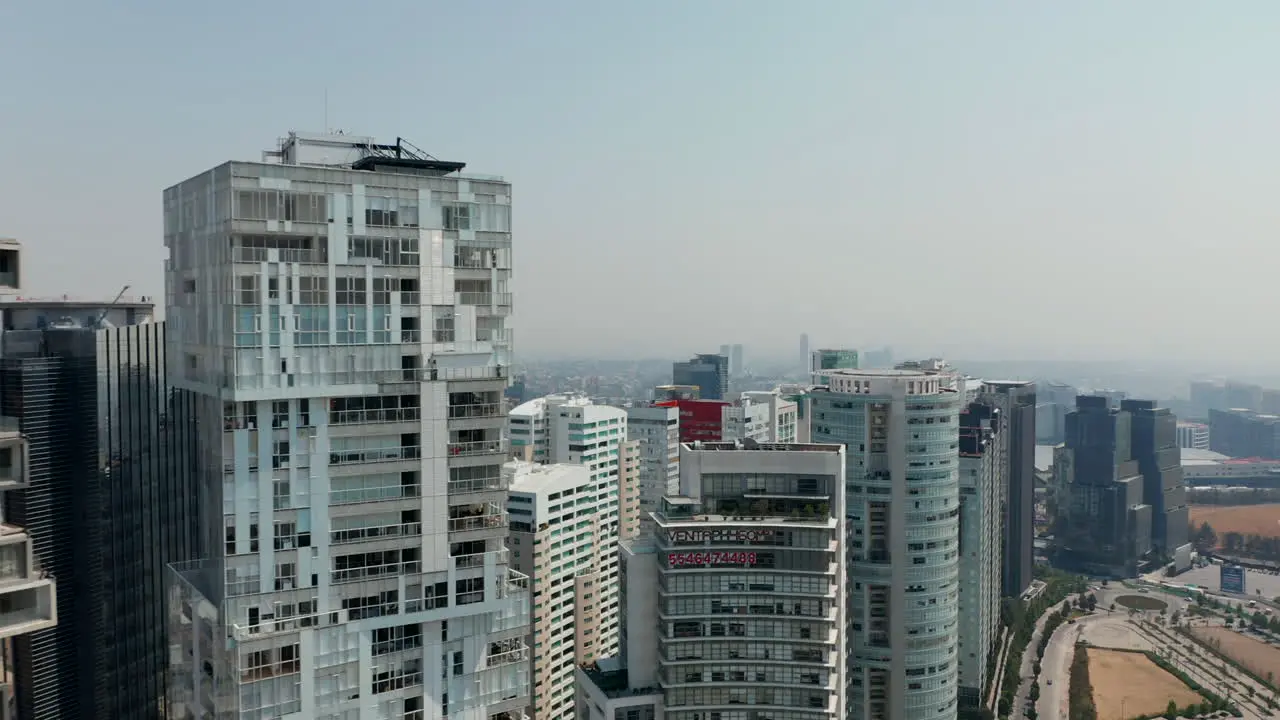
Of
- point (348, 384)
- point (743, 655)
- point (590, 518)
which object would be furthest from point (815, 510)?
point (590, 518)

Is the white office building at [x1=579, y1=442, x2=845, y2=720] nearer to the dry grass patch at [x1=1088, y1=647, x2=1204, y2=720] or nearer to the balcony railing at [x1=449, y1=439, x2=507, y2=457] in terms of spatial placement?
the balcony railing at [x1=449, y1=439, x2=507, y2=457]

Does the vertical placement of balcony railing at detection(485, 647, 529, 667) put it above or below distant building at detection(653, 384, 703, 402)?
below

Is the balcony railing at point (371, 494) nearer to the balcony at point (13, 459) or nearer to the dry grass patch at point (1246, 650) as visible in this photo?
the balcony at point (13, 459)

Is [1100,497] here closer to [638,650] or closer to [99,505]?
[638,650]

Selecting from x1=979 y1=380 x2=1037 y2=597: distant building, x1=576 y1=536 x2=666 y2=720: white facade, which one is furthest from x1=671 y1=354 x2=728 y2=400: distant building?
x1=576 y1=536 x2=666 y2=720: white facade

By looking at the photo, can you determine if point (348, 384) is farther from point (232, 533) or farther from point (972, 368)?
point (972, 368)

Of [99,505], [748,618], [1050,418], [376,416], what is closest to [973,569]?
[748,618]

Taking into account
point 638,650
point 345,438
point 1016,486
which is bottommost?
point 1016,486
